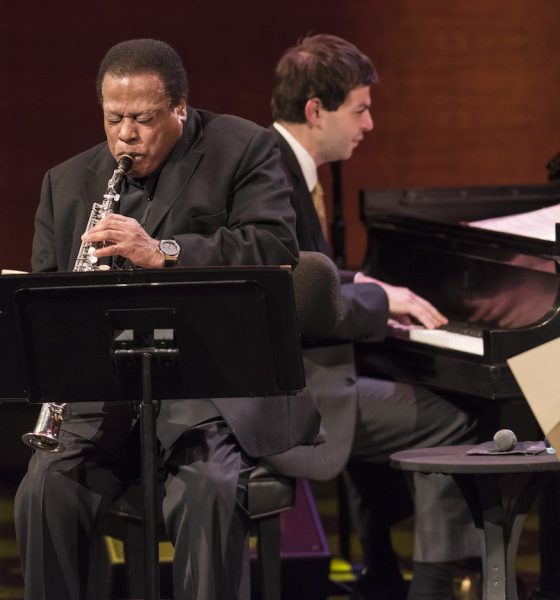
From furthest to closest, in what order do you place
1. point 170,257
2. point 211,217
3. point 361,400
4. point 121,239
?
point 361,400, point 211,217, point 170,257, point 121,239

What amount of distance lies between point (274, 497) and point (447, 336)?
89 centimetres

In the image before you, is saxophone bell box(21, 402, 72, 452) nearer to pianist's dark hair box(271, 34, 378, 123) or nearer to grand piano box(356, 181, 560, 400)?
grand piano box(356, 181, 560, 400)

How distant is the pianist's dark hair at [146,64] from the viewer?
321 centimetres

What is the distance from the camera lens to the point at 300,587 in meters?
4.44

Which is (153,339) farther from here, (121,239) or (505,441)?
(505,441)

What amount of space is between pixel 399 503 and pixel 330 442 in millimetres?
680

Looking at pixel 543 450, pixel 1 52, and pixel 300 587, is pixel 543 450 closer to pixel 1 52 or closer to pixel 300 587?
pixel 300 587

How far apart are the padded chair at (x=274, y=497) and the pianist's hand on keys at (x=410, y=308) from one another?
25.1 inches

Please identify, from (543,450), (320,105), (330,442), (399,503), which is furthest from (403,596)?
(320,105)

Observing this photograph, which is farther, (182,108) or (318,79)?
(318,79)

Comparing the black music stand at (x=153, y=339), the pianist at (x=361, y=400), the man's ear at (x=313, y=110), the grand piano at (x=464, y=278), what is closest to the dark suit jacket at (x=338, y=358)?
the pianist at (x=361, y=400)

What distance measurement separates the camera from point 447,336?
13.2 feet

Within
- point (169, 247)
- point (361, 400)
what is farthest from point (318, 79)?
point (169, 247)

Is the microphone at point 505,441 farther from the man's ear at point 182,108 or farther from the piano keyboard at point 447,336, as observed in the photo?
the man's ear at point 182,108
